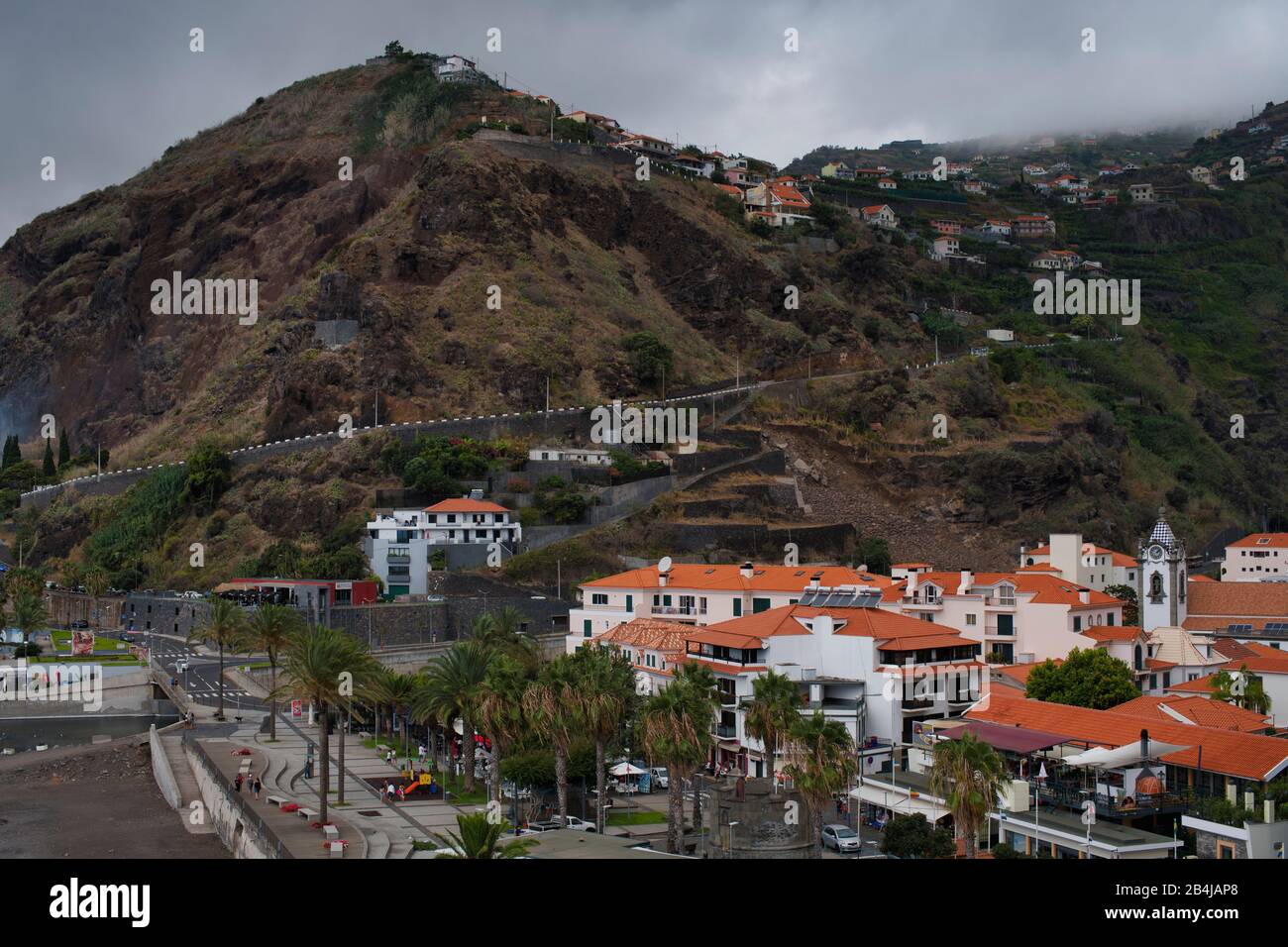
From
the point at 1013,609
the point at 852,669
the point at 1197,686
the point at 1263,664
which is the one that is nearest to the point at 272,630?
the point at 852,669

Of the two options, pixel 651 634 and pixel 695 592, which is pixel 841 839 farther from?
pixel 695 592

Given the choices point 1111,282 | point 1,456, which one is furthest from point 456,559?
point 1111,282

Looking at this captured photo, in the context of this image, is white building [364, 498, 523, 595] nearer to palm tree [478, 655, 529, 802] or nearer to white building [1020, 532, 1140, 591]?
white building [1020, 532, 1140, 591]

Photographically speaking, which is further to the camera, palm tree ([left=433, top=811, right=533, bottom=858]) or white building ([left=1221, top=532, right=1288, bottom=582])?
white building ([left=1221, top=532, right=1288, bottom=582])

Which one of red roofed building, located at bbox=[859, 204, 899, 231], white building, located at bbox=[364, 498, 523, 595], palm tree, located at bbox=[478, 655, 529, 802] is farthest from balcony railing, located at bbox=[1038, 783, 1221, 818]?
red roofed building, located at bbox=[859, 204, 899, 231]

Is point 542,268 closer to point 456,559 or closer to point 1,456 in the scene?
point 456,559

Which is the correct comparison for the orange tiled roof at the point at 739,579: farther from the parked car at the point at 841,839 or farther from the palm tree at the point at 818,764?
the palm tree at the point at 818,764
